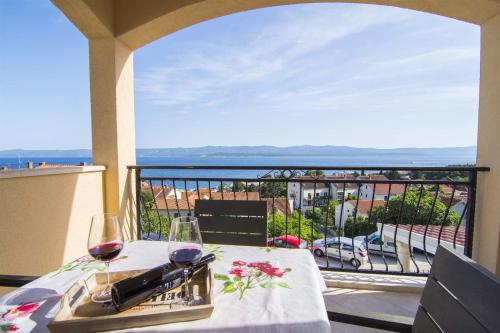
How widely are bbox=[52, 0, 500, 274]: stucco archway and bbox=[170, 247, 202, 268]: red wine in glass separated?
7.32 feet

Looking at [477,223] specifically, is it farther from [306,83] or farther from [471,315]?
[306,83]

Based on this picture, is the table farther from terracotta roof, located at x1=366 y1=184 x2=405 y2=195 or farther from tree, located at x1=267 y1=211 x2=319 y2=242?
terracotta roof, located at x1=366 y1=184 x2=405 y2=195

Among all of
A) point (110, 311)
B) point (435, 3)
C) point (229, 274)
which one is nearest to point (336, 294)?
point (229, 274)

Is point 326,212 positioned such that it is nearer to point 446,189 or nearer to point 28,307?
point 446,189

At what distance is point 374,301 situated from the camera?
217 centimetres

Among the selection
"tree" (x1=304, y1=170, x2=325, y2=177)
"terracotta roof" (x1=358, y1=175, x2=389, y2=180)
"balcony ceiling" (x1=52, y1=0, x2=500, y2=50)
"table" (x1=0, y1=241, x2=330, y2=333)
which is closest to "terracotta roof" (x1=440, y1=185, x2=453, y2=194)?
"terracotta roof" (x1=358, y1=175, x2=389, y2=180)

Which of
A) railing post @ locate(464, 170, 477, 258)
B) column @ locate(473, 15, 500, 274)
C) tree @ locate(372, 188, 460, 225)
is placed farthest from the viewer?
tree @ locate(372, 188, 460, 225)

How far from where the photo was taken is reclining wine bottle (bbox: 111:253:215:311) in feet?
2.16

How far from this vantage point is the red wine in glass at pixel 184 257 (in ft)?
2.43

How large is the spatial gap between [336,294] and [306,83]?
47.7ft

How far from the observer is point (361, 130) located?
1606 cm

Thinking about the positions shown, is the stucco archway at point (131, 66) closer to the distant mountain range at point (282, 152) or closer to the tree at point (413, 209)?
the distant mountain range at point (282, 152)

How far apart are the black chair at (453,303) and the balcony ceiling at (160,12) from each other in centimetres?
251

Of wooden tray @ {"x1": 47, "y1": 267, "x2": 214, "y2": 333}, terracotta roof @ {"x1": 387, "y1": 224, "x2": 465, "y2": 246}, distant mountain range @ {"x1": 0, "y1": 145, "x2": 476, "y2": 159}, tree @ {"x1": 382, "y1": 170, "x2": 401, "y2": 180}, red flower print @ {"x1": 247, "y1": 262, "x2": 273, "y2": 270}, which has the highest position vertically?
distant mountain range @ {"x1": 0, "y1": 145, "x2": 476, "y2": 159}
